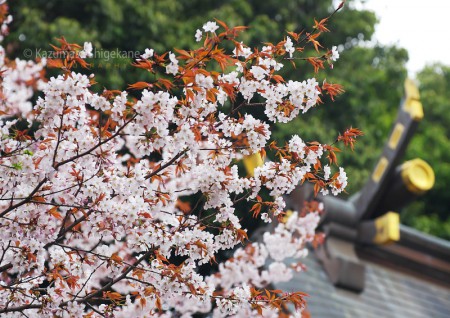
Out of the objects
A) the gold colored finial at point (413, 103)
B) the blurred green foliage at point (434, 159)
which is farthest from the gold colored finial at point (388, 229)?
the blurred green foliage at point (434, 159)

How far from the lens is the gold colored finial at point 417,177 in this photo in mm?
7746

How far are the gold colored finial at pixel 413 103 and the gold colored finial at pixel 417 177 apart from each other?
535 millimetres

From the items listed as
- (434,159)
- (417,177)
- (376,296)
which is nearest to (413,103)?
(417,177)

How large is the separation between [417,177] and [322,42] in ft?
26.3

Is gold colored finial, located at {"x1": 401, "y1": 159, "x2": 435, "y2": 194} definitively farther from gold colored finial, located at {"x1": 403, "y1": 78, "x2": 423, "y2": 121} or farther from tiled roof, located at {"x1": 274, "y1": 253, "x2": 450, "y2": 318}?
tiled roof, located at {"x1": 274, "y1": 253, "x2": 450, "y2": 318}

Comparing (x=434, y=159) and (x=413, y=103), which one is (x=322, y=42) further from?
(x=413, y=103)

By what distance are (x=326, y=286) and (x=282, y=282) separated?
0.73 meters

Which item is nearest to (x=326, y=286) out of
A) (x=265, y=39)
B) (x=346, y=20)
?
(x=265, y=39)

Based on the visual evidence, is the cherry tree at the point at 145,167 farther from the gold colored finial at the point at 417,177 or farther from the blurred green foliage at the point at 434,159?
the blurred green foliage at the point at 434,159

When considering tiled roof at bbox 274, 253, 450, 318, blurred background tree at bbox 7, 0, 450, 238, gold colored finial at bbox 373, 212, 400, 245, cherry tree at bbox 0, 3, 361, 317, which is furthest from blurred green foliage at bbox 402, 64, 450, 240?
cherry tree at bbox 0, 3, 361, 317

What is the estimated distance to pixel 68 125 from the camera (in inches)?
129

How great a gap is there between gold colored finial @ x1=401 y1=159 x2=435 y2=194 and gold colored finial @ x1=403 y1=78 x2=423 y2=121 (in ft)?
1.76

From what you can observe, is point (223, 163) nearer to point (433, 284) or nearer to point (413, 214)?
point (433, 284)

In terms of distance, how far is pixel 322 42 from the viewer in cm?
1529
